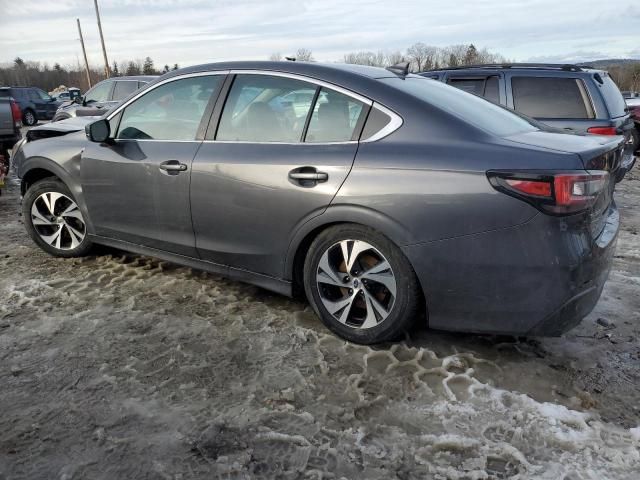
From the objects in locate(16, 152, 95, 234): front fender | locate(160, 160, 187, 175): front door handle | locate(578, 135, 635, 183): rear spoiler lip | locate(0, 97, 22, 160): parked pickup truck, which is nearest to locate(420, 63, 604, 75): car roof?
locate(578, 135, 635, 183): rear spoiler lip

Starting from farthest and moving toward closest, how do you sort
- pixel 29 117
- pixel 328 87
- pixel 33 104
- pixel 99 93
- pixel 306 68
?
pixel 33 104, pixel 29 117, pixel 99 93, pixel 306 68, pixel 328 87

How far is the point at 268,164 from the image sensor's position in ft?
10.6

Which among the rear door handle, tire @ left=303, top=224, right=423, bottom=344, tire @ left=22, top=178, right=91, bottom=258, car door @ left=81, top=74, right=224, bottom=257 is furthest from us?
tire @ left=22, top=178, right=91, bottom=258

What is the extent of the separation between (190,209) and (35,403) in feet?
4.92

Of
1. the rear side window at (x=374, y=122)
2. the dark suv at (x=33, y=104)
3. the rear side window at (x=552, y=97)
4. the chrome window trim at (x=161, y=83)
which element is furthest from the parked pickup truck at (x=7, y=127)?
the dark suv at (x=33, y=104)

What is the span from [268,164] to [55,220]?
94.5 inches

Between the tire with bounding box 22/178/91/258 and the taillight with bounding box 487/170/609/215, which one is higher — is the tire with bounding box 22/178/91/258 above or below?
below

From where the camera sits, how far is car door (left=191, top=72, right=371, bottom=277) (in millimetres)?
3066

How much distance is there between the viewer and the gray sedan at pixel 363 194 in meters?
2.60

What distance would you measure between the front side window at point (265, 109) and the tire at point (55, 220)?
1760mm

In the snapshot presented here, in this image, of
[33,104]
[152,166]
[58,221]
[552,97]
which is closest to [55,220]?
[58,221]

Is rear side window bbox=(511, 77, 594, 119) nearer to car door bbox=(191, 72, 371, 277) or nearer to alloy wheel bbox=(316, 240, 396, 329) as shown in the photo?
car door bbox=(191, 72, 371, 277)

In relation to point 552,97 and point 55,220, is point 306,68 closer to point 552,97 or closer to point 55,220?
point 55,220

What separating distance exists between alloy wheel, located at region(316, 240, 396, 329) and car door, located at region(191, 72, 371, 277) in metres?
0.28
